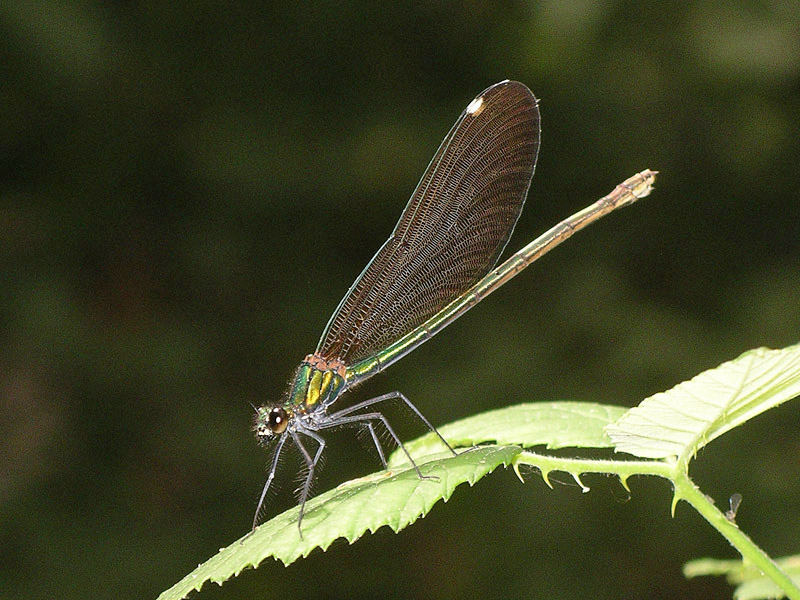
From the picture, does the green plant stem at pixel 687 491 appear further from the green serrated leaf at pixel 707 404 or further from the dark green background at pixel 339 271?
the dark green background at pixel 339 271

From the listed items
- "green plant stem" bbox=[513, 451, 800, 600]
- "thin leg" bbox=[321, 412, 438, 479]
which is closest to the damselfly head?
"thin leg" bbox=[321, 412, 438, 479]

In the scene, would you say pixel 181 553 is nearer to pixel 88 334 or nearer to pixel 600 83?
pixel 88 334

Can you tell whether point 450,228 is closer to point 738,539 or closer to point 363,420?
point 363,420

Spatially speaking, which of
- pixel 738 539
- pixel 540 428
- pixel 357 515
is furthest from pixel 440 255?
pixel 738 539

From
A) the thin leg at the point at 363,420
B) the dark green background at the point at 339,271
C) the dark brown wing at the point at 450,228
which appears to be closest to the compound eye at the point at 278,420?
the thin leg at the point at 363,420

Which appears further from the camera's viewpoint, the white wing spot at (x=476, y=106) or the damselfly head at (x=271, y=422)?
the white wing spot at (x=476, y=106)

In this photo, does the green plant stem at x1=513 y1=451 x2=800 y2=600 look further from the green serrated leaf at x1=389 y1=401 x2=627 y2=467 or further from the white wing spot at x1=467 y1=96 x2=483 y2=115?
the white wing spot at x1=467 y1=96 x2=483 y2=115

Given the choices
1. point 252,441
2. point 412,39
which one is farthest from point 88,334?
point 412,39
